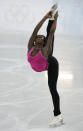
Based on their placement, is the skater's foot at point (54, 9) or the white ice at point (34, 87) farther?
the white ice at point (34, 87)

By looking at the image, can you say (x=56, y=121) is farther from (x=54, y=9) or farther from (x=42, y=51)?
(x=54, y=9)

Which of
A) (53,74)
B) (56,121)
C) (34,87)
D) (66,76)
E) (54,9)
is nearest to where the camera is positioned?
(54,9)

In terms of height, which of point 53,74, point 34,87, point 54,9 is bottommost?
point 34,87

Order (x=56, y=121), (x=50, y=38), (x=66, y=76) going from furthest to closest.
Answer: (x=66, y=76)
(x=56, y=121)
(x=50, y=38)

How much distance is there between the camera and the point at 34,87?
18.1ft

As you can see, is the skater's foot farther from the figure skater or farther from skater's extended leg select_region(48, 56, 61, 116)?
skater's extended leg select_region(48, 56, 61, 116)

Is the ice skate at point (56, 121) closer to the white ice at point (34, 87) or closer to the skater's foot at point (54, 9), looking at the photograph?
the white ice at point (34, 87)

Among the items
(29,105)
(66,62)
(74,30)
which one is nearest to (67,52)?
(66,62)

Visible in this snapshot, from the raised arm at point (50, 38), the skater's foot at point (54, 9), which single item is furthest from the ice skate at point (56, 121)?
the skater's foot at point (54, 9)

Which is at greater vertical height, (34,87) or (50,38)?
(50,38)

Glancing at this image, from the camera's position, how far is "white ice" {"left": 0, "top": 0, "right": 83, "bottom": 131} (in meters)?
4.13

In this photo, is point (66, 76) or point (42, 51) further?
point (66, 76)

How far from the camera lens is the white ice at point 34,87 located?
→ 4.13 metres

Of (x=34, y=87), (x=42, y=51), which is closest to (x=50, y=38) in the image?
(x=42, y=51)
